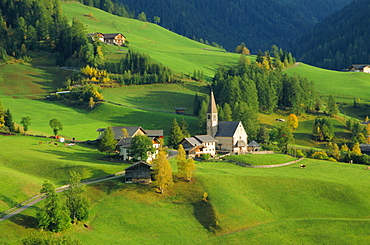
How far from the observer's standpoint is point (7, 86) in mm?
186875

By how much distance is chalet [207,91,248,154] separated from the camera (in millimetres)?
115438

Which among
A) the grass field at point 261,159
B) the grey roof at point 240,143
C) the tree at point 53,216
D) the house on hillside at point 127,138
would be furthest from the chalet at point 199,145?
the tree at point 53,216

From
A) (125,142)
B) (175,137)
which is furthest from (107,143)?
(175,137)

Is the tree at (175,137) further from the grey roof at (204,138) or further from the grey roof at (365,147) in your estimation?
the grey roof at (365,147)

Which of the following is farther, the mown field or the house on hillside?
the house on hillside

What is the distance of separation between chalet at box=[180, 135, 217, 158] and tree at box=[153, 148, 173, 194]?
85.0ft

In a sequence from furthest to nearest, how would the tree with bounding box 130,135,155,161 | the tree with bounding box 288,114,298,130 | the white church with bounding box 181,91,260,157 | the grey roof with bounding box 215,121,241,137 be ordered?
1. the tree with bounding box 288,114,298,130
2. the grey roof with bounding box 215,121,241,137
3. the white church with bounding box 181,91,260,157
4. the tree with bounding box 130,135,155,161

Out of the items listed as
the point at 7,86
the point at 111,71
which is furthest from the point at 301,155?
the point at 7,86

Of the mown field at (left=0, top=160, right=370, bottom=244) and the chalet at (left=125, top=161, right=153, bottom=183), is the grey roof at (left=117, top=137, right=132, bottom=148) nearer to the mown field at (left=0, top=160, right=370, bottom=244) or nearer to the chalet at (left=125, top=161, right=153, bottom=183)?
the chalet at (left=125, top=161, right=153, bottom=183)

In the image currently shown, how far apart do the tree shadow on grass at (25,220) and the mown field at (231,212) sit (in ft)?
0.42

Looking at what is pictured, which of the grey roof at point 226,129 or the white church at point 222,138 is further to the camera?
the grey roof at point 226,129

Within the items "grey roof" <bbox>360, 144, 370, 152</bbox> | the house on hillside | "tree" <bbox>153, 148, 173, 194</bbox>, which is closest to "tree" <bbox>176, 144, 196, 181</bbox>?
"tree" <bbox>153, 148, 173, 194</bbox>

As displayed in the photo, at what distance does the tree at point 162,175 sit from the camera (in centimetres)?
7744

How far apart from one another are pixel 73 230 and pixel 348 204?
44.8m
